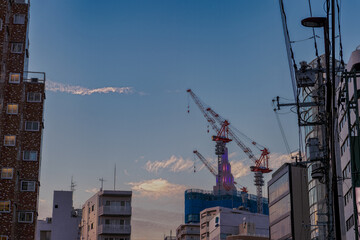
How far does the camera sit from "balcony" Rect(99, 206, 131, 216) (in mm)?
130500

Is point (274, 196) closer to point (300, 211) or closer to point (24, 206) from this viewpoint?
point (300, 211)

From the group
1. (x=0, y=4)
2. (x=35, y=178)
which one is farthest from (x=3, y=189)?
(x=0, y=4)

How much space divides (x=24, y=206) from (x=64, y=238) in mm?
78579

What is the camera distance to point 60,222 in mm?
143375

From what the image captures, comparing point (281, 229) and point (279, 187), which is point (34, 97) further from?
point (281, 229)

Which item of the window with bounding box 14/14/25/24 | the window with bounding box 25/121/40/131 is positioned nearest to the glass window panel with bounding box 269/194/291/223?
the window with bounding box 25/121/40/131

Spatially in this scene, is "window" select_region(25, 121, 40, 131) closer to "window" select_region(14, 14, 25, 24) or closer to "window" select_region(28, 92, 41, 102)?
"window" select_region(28, 92, 41, 102)

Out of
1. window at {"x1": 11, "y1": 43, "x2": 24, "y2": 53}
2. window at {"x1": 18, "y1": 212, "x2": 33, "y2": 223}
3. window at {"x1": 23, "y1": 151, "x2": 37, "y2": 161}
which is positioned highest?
window at {"x1": 11, "y1": 43, "x2": 24, "y2": 53}

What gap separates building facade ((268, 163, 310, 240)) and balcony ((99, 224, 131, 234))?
116ft

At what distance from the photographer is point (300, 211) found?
98.2 m

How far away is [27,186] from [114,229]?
6215cm

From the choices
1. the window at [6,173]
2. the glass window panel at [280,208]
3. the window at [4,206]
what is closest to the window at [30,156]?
the window at [6,173]

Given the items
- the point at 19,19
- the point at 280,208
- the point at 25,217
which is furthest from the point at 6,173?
the point at 280,208

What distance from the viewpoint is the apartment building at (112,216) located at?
12925 cm
